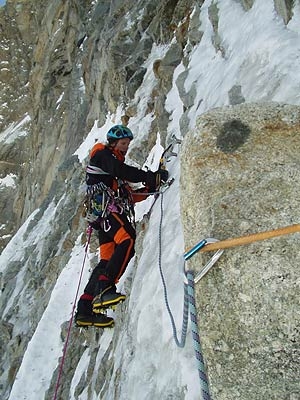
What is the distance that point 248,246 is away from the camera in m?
2.61

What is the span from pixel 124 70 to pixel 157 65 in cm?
360

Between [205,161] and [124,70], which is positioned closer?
[205,161]

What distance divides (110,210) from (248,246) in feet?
11.0

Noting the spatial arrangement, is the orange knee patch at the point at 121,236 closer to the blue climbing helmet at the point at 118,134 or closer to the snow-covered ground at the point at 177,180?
the snow-covered ground at the point at 177,180

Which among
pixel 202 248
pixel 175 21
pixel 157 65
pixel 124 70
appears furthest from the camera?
pixel 124 70

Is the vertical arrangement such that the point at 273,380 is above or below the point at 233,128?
below

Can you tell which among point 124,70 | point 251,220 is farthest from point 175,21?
point 251,220

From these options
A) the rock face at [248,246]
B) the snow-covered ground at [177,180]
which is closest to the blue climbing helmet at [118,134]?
the snow-covered ground at [177,180]

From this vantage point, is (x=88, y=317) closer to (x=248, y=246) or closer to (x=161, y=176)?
(x=161, y=176)

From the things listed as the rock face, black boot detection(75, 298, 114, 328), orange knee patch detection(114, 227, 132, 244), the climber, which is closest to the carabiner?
the rock face

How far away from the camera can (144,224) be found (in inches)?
255

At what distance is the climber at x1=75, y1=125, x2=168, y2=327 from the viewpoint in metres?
5.61

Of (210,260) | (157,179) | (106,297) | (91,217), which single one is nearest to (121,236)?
(91,217)

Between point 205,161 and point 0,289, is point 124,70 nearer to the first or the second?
point 0,289
